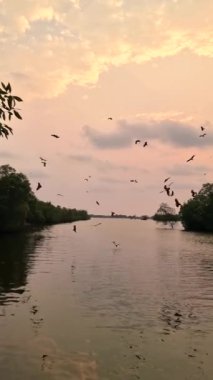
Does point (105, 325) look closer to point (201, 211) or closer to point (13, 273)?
point (13, 273)

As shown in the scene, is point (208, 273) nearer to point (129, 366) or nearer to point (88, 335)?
point (88, 335)

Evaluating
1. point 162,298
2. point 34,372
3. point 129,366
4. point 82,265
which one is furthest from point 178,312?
point 82,265

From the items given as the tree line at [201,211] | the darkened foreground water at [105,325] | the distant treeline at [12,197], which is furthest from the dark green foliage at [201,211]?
the darkened foreground water at [105,325]

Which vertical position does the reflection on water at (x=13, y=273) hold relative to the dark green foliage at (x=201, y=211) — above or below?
below

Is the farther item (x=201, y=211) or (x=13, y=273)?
(x=201, y=211)

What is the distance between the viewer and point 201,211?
182 meters

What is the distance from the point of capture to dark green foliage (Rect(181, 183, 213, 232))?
7170 inches

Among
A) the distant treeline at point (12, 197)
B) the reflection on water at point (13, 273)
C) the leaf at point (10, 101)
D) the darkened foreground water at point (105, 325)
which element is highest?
the distant treeline at point (12, 197)

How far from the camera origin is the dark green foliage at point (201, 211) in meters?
182

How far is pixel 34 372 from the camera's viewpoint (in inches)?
767

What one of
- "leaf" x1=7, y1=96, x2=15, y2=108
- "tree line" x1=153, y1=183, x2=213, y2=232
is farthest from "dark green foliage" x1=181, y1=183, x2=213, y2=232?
"leaf" x1=7, y1=96, x2=15, y2=108

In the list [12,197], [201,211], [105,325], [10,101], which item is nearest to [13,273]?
[105,325]

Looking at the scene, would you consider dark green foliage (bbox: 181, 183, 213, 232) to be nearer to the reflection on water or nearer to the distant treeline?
the distant treeline

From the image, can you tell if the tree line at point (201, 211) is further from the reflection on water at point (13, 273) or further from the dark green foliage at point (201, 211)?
the reflection on water at point (13, 273)
